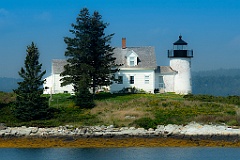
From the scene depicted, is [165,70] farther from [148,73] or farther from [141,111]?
[141,111]

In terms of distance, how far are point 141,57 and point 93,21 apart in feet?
24.5

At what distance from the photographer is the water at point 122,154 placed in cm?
3566

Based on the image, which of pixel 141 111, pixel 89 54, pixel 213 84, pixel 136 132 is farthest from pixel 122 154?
pixel 213 84

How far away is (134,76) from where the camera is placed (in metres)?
57.8

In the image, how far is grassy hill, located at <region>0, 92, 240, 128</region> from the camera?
43781 millimetres

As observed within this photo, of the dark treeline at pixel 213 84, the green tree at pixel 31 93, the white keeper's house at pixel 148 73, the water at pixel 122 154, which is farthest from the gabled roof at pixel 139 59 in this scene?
the dark treeline at pixel 213 84

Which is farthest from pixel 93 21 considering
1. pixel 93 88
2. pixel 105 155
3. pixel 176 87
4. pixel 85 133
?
pixel 105 155

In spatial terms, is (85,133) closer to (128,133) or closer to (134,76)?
(128,133)

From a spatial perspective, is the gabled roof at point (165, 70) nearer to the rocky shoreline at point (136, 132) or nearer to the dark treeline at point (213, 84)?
the rocky shoreline at point (136, 132)

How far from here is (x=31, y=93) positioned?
45906 millimetres

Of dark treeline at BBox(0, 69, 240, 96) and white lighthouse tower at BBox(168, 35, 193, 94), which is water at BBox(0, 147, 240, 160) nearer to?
white lighthouse tower at BBox(168, 35, 193, 94)

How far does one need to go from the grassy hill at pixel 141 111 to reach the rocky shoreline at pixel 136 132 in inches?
46.9

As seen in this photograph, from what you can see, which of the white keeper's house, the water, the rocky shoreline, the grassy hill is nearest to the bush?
the grassy hill

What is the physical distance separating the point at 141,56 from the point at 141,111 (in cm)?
1374
